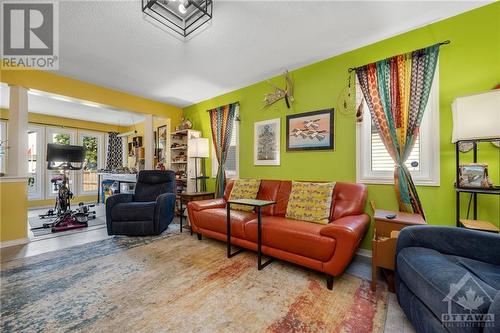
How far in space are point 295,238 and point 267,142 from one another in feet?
6.18

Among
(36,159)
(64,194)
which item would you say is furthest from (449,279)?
(36,159)

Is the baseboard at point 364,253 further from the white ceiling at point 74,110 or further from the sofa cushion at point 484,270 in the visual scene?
the white ceiling at point 74,110

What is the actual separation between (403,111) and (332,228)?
1.56 m

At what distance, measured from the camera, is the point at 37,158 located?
573 centimetres

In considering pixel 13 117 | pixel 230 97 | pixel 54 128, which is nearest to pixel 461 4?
pixel 230 97

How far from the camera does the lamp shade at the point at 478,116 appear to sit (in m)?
1.57

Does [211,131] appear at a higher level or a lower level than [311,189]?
higher

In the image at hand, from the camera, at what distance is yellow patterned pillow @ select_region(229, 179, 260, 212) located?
311 centimetres

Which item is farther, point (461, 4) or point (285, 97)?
point (285, 97)

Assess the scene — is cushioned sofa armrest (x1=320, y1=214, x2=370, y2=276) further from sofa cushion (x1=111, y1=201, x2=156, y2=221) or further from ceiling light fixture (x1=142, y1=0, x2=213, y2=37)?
sofa cushion (x1=111, y1=201, x2=156, y2=221)

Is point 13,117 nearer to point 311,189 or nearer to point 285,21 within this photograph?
point 285,21

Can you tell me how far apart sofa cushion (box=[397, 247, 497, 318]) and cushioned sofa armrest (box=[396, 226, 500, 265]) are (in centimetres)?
7

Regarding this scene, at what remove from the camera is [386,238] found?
1.87 m

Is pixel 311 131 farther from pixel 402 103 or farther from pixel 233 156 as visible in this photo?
pixel 233 156
